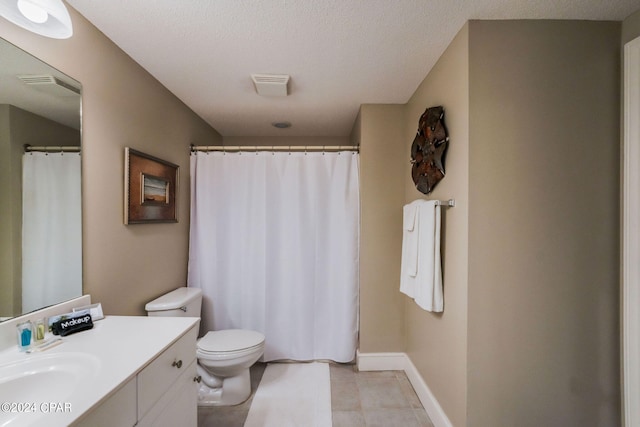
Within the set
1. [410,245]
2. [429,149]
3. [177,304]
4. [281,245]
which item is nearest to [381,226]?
[410,245]

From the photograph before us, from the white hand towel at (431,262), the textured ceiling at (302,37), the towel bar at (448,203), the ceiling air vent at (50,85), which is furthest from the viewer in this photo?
the white hand towel at (431,262)

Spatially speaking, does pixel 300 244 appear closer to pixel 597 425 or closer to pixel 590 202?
pixel 590 202

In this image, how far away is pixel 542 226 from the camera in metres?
1.29

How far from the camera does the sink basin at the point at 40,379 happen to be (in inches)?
29.6

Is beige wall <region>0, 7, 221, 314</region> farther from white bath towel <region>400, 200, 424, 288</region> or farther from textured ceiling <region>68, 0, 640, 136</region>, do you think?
white bath towel <region>400, 200, 424, 288</region>

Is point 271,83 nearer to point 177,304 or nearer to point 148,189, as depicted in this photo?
point 148,189

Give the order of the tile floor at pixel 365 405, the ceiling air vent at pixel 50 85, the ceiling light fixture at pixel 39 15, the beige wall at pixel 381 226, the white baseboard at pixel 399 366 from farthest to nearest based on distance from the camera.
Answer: the beige wall at pixel 381 226
the white baseboard at pixel 399 366
the tile floor at pixel 365 405
the ceiling air vent at pixel 50 85
the ceiling light fixture at pixel 39 15

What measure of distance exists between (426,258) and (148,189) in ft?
6.01

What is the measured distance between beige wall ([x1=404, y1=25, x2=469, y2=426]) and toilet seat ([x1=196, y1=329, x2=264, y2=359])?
118 centimetres

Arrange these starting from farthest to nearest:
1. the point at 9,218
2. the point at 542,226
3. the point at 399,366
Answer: the point at 399,366 → the point at 542,226 → the point at 9,218

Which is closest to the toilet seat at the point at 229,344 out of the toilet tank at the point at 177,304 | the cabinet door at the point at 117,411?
the toilet tank at the point at 177,304

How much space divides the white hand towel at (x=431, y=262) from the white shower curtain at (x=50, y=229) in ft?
5.96

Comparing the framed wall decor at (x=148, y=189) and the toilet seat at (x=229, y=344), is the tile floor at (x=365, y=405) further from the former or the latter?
the framed wall decor at (x=148, y=189)

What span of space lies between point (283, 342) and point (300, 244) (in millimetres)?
873
